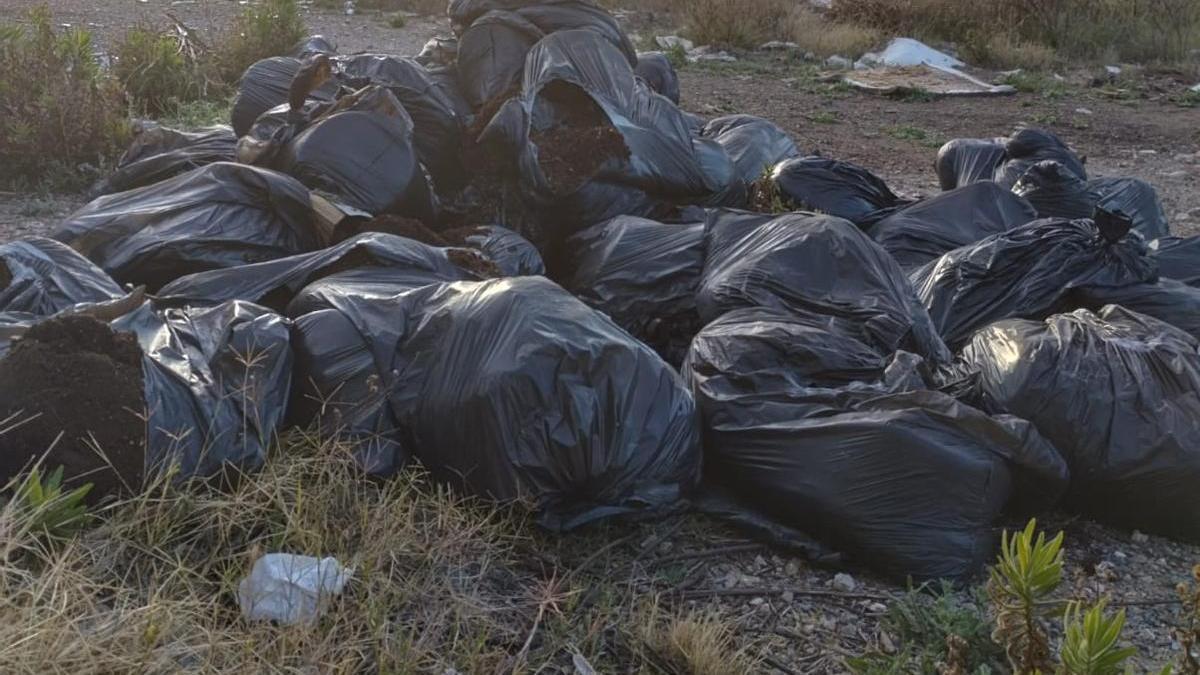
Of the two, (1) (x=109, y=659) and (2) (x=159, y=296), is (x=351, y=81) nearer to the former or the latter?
(2) (x=159, y=296)

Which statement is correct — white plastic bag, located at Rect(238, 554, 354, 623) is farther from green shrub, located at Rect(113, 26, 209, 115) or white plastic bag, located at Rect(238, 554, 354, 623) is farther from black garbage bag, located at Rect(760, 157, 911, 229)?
green shrub, located at Rect(113, 26, 209, 115)

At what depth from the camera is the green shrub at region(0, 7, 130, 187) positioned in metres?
4.52

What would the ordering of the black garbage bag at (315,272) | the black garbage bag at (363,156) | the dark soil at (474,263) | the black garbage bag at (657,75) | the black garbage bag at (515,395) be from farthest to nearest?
the black garbage bag at (657,75), the black garbage bag at (363,156), the dark soil at (474,263), the black garbage bag at (315,272), the black garbage bag at (515,395)

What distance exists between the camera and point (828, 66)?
9.33 metres

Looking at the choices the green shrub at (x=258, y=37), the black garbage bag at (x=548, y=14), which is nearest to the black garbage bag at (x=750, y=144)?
the black garbage bag at (x=548, y=14)

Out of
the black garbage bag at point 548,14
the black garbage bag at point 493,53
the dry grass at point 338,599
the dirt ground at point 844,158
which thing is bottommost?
the dirt ground at point 844,158

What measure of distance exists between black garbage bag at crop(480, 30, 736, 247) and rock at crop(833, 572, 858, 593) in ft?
4.62

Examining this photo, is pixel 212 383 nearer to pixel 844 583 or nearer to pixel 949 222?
pixel 844 583

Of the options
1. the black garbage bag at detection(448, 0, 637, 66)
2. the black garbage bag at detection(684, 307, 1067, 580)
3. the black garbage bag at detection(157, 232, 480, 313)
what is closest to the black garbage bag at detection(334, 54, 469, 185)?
the black garbage bag at detection(448, 0, 637, 66)

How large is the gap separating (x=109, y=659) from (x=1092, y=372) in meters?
2.05

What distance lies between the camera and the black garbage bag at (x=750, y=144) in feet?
14.1

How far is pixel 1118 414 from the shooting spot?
2539 mm

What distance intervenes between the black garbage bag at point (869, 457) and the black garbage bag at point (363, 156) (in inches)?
47.7

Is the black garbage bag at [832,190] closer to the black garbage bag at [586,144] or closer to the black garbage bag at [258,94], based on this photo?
the black garbage bag at [586,144]
